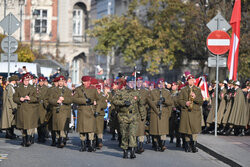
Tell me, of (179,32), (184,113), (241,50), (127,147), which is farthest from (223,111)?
(179,32)

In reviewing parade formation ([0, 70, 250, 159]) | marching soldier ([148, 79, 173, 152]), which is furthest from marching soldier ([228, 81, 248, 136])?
marching soldier ([148, 79, 173, 152])

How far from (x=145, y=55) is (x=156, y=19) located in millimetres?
2125

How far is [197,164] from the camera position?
14.8 meters

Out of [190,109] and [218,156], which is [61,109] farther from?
[218,156]

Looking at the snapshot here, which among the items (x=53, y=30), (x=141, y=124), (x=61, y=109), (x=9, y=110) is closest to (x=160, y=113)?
(x=141, y=124)

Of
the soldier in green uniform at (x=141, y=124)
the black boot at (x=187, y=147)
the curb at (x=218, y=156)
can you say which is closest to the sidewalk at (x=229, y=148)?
the curb at (x=218, y=156)

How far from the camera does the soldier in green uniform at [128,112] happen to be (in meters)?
15.5

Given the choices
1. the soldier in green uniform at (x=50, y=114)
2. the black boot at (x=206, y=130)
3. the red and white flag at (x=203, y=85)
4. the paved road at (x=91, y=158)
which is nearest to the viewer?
the paved road at (x=91, y=158)

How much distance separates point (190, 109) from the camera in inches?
677

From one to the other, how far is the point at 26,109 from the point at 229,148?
203 inches

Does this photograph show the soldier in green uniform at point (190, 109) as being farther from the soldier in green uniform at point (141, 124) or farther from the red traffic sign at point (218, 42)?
the red traffic sign at point (218, 42)

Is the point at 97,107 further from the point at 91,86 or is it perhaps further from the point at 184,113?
the point at 184,113

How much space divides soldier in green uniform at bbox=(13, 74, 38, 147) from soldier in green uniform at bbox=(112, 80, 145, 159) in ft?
10.2

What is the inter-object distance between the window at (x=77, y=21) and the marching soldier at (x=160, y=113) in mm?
50481
